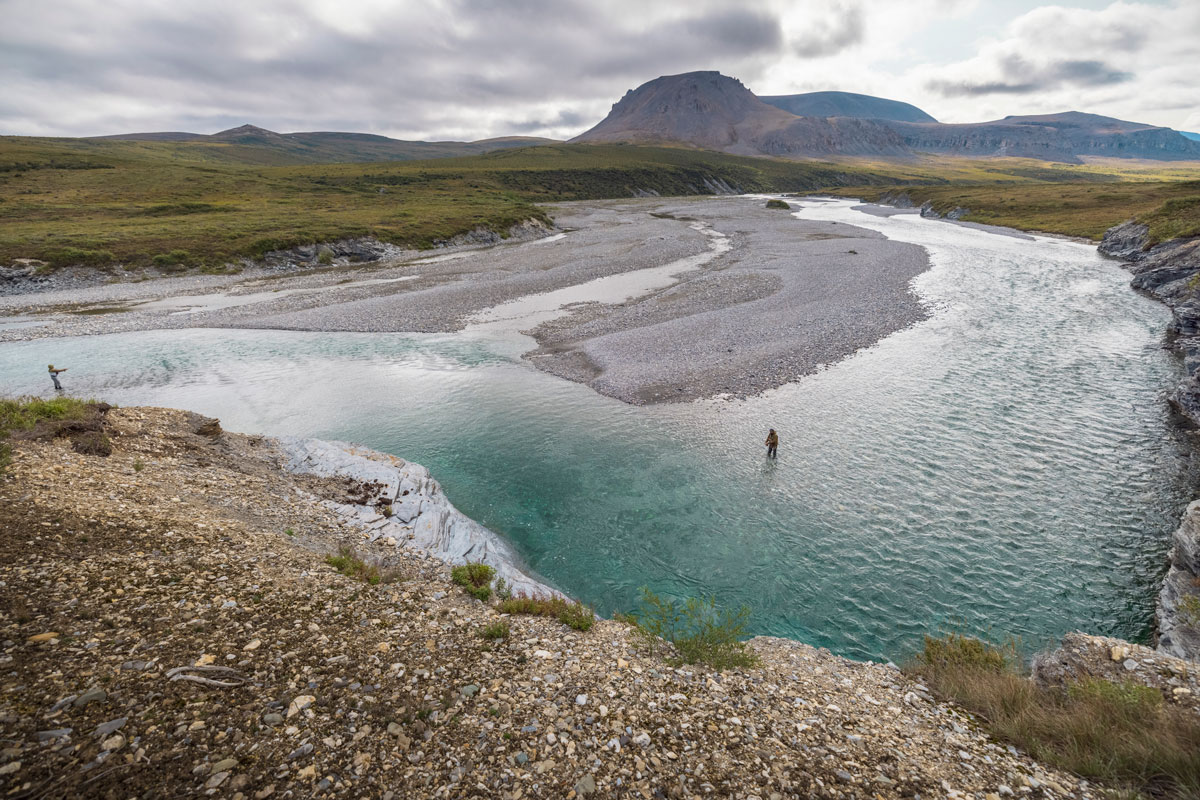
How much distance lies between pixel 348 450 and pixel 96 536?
9.90 meters

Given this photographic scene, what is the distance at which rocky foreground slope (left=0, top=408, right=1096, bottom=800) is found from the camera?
7.77 m

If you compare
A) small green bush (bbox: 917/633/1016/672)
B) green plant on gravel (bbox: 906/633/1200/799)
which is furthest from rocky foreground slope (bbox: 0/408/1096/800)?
small green bush (bbox: 917/633/1016/672)

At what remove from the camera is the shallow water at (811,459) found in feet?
53.5

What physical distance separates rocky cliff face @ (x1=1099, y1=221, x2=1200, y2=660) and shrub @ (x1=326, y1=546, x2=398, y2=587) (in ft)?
66.6

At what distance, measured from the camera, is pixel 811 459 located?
2377 centimetres

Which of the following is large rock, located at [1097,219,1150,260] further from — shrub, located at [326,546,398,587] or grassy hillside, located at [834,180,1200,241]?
shrub, located at [326,546,398,587]

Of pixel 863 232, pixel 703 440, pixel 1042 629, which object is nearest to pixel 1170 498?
pixel 1042 629

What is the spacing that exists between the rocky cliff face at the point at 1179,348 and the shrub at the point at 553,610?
48.2 ft

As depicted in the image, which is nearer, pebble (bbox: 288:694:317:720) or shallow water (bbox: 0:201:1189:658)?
pebble (bbox: 288:694:317:720)

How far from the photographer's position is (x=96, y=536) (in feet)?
40.9

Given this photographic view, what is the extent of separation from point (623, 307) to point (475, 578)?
38439 millimetres

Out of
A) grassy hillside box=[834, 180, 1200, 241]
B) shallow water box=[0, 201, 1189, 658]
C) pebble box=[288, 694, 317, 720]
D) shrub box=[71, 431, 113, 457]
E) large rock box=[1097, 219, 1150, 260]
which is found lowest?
shallow water box=[0, 201, 1189, 658]

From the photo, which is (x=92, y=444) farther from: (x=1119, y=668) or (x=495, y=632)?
(x=1119, y=668)

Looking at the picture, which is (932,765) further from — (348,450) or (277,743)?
(348,450)
